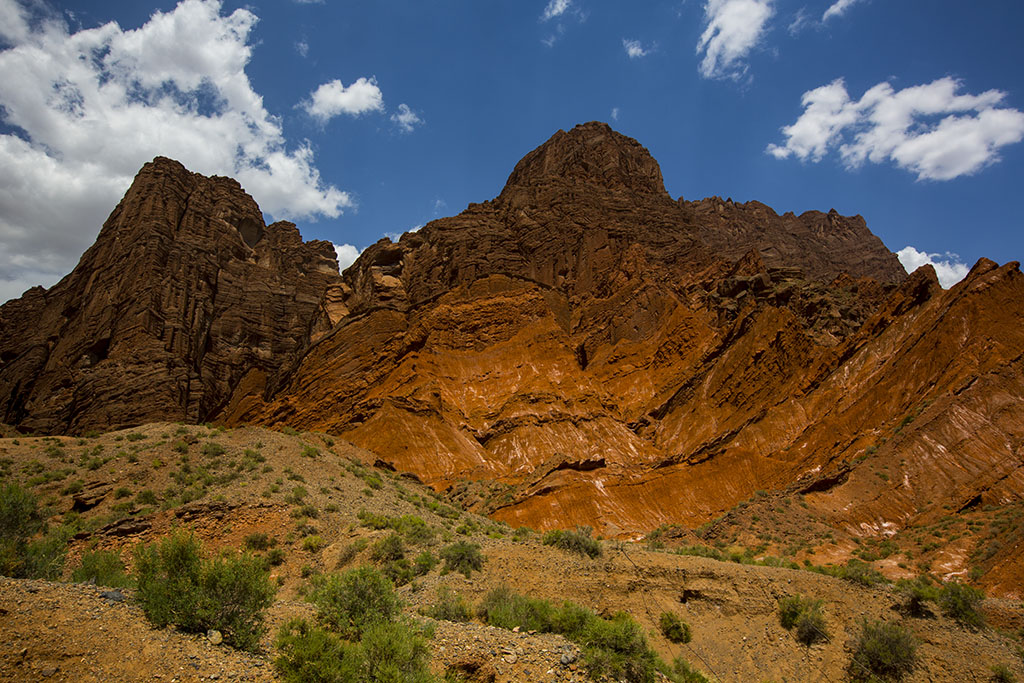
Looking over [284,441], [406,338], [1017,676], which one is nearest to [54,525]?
[284,441]

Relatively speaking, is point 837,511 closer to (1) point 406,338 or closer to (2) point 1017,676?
(2) point 1017,676

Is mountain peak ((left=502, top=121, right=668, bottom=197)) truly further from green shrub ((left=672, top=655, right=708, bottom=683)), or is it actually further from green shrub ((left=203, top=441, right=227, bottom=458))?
green shrub ((left=672, top=655, right=708, bottom=683))

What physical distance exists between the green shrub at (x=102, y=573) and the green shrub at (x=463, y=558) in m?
7.66

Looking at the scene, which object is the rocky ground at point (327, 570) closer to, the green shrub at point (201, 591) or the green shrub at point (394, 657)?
the green shrub at point (201, 591)

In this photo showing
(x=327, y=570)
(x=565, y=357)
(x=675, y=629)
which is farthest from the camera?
(x=565, y=357)

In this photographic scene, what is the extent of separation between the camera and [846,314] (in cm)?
6134

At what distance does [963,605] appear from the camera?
531 inches

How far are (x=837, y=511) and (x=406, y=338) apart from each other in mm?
51555

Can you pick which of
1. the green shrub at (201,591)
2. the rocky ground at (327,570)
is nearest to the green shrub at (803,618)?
the rocky ground at (327,570)

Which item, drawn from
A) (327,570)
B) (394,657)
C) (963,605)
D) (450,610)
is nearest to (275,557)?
(327,570)

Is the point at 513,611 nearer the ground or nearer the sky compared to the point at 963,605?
nearer the sky

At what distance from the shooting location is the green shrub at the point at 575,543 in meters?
17.1

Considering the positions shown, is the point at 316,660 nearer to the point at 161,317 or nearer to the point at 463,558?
the point at 463,558

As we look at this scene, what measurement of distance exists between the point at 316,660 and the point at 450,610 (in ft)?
17.0
